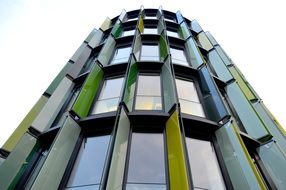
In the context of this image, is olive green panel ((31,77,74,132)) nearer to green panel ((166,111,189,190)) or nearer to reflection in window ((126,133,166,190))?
reflection in window ((126,133,166,190))

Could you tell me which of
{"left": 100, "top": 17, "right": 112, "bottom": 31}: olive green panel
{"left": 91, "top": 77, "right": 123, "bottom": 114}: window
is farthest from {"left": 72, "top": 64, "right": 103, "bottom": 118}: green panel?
{"left": 100, "top": 17, "right": 112, "bottom": 31}: olive green panel

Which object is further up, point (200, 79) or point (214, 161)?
point (200, 79)

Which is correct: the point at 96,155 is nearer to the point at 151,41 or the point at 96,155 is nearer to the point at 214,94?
the point at 214,94

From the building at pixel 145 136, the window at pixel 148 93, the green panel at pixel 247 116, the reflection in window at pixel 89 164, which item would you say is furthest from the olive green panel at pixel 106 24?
the reflection in window at pixel 89 164

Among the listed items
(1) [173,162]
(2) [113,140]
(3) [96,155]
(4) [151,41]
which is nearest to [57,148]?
(3) [96,155]

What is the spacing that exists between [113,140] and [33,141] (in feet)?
14.4

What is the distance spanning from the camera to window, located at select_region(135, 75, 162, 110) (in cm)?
915

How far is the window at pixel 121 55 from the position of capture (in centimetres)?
1273

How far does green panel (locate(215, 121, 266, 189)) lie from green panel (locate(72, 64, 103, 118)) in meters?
5.12

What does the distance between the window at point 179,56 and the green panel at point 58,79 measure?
248 inches

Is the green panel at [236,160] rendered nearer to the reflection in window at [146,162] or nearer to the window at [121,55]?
the reflection in window at [146,162]

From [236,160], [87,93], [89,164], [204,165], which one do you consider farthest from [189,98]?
[89,164]

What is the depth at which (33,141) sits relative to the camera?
8.82 meters

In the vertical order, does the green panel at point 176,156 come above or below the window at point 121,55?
below
